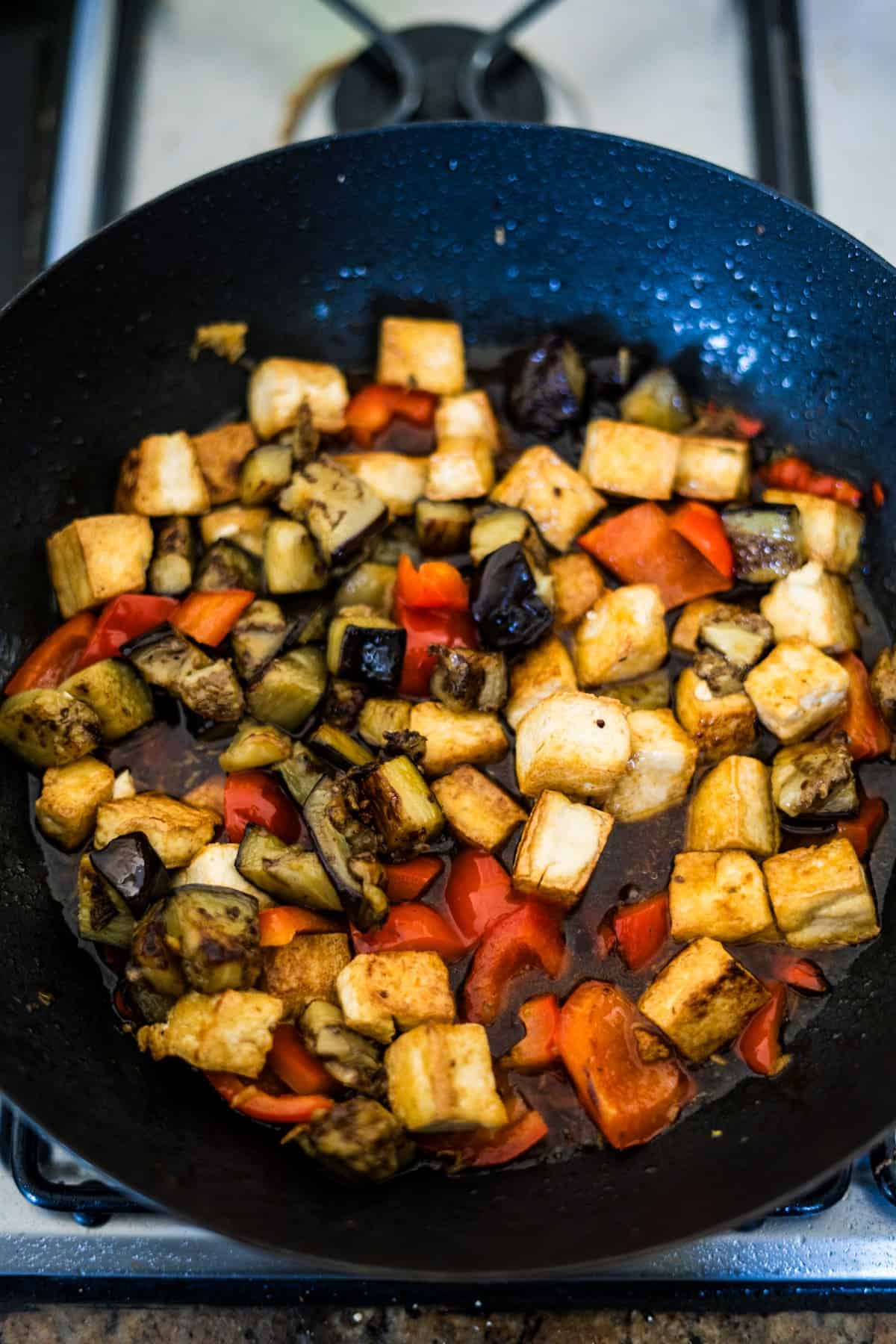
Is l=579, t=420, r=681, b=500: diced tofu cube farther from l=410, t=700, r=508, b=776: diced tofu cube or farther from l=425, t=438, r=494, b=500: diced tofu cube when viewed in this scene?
l=410, t=700, r=508, b=776: diced tofu cube

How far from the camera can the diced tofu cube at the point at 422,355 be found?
2387mm

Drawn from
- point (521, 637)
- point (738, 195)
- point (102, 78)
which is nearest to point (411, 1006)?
point (521, 637)

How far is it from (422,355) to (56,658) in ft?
3.08

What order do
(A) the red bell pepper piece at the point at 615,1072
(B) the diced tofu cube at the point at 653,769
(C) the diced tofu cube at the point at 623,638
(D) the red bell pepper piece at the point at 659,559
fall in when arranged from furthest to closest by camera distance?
(D) the red bell pepper piece at the point at 659,559, (C) the diced tofu cube at the point at 623,638, (B) the diced tofu cube at the point at 653,769, (A) the red bell pepper piece at the point at 615,1072

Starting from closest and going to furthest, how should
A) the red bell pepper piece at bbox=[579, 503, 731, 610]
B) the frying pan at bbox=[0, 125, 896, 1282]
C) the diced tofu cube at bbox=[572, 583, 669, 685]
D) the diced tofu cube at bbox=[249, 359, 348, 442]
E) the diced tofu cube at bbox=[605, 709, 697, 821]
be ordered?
1. the frying pan at bbox=[0, 125, 896, 1282]
2. the diced tofu cube at bbox=[605, 709, 697, 821]
3. the diced tofu cube at bbox=[572, 583, 669, 685]
4. the red bell pepper piece at bbox=[579, 503, 731, 610]
5. the diced tofu cube at bbox=[249, 359, 348, 442]

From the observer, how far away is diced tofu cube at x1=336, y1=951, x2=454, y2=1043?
1.81 metres

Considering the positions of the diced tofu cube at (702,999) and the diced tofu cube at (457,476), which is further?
the diced tofu cube at (457,476)

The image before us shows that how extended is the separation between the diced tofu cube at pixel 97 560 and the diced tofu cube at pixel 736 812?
1106mm

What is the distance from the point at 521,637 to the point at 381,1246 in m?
1.01

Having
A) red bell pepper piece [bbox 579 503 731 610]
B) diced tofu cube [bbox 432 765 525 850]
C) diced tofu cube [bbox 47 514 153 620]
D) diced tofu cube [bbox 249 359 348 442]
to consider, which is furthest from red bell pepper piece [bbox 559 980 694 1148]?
diced tofu cube [bbox 249 359 348 442]

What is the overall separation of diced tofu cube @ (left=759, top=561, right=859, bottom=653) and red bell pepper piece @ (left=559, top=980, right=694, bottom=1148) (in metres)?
0.75

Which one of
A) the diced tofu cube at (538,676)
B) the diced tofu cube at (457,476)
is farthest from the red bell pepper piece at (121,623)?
the diced tofu cube at (538,676)

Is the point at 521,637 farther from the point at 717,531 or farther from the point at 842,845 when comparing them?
the point at 842,845

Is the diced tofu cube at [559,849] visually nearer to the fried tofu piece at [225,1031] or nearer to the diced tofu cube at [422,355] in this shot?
the fried tofu piece at [225,1031]
